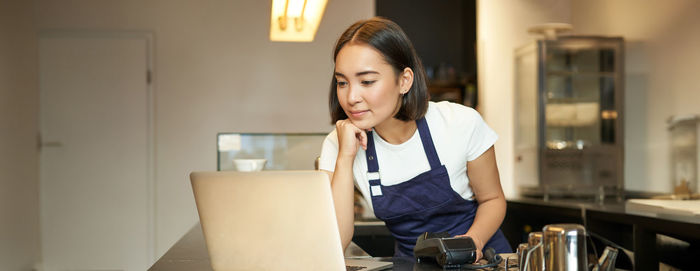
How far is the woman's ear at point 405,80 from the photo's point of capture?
162cm

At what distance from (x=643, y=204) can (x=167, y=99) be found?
3526 millimetres

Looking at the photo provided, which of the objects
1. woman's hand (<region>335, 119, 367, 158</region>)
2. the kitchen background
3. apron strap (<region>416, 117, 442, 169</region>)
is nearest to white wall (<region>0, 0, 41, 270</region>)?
the kitchen background

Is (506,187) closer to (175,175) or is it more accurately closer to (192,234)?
(175,175)

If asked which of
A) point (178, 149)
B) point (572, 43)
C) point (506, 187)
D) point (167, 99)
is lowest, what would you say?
point (506, 187)

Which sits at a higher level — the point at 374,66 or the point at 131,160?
the point at 374,66

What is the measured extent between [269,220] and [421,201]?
1.92ft

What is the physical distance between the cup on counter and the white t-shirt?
96 cm

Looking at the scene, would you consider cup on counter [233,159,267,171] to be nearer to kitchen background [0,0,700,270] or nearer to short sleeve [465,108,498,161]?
short sleeve [465,108,498,161]

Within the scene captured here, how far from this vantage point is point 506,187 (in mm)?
5410

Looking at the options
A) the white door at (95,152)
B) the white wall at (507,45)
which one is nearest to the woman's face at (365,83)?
the white door at (95,152)

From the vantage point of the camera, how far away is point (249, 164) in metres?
2.67

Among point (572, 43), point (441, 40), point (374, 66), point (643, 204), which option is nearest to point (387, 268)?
point (374, 66)

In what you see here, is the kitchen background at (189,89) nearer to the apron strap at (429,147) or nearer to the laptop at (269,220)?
the apron strap at (429,147)

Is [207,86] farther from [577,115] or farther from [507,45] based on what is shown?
[577,115]
